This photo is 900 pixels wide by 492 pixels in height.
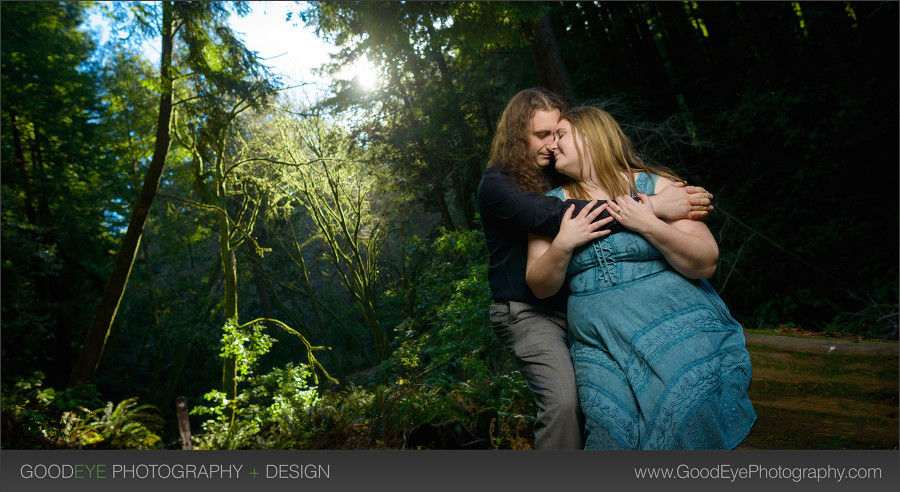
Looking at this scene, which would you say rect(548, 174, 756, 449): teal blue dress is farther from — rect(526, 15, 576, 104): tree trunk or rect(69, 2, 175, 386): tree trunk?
rect(69, 2, 175, 386): tree trunk

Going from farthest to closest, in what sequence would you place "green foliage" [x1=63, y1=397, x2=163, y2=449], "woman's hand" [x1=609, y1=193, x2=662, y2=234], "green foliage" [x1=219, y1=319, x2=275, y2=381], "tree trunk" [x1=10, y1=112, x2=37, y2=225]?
"tree trunk" [x1=10, y1=112, x2=37, y2=225] → "green foliage" [x1=219, y1=319, x2=275, y2=381] → "green foliage" [x1=63, y1=397, x2=163, y2=449] → "woman's hand" [x1=609, y1=193, x2=662, y2=234]

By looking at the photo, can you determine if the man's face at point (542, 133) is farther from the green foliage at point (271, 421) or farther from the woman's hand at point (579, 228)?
the green foliage at point (271, 421)

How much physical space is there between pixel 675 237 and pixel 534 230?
21.6 inches

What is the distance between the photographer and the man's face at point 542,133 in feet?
7.79

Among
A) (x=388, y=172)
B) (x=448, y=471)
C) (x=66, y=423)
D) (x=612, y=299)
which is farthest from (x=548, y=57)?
(x=66, y=423)

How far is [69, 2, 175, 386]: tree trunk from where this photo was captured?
644cm

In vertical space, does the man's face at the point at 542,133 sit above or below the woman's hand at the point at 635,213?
above

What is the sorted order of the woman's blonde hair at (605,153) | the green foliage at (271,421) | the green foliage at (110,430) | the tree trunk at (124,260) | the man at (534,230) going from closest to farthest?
the man at (534,230) < the woman's blonde hair at (605,153) < the green foliage at (110,430) < the green foliage at (271,421) < the tree trunk at (124,260)

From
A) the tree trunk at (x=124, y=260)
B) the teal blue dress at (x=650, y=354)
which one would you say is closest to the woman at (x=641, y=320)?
the teal blue dress at (x=650, y=354)

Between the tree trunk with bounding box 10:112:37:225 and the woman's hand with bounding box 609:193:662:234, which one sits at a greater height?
the tree trunk with bounding box 10:112:37:225

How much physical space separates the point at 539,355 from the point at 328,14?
5.80 metres

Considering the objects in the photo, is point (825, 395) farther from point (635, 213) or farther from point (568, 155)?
point (568, 155)

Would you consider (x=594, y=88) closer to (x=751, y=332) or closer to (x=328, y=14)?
(x=328, y=14)

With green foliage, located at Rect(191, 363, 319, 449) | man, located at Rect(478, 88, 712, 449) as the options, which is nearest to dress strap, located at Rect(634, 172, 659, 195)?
man, located at Rect(478, 88, 712, 449)
